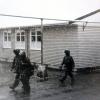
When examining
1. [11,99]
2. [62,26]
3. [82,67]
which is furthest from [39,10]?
[11,99]

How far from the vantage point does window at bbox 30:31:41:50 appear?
20719 millimetres

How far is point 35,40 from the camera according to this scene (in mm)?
20922

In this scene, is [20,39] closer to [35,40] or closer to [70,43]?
[35,40]

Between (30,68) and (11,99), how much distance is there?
1.54 metres

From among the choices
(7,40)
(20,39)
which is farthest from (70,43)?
(7,40)

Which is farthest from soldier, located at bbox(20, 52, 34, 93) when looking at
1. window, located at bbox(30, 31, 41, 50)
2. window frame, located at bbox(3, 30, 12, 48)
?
window frame, located at bbox(3, 30, 12, 48)

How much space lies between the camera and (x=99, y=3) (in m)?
20.0

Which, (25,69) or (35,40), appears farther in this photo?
(35,40)

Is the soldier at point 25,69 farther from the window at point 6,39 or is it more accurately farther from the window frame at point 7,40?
the window at point 6,39

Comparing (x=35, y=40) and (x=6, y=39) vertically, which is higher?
(x=6, y=39)

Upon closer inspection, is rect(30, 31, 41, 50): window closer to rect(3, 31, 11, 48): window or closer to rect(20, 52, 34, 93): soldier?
rect(3, 31, 11, 48): window

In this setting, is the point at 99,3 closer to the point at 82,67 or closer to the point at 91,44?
the point at 91,44

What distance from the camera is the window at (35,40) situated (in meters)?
20.7

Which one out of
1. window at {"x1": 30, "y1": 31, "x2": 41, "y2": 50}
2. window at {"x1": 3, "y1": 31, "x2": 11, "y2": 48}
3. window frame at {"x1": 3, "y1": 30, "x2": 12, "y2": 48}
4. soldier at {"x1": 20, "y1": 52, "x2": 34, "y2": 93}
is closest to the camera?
soldier at {"x1": 20, "y1": 52, "x2": 34, "y2": 93}
